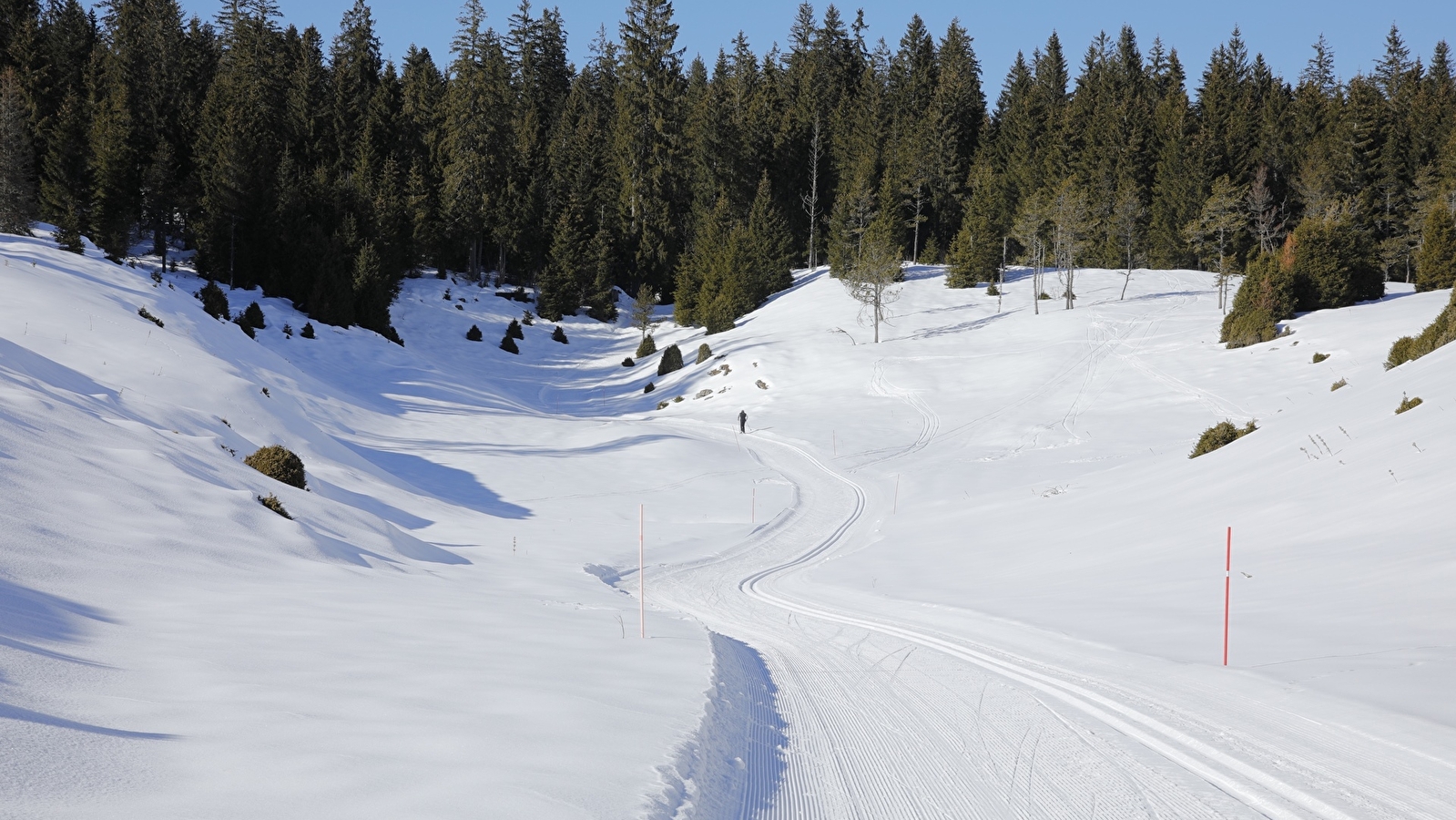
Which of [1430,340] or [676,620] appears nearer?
[676,620]

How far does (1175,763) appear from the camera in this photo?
17.1ft

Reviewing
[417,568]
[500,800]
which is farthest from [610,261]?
[500,800]

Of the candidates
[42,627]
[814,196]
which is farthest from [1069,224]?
[42,627]

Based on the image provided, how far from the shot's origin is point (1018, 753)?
5559 millimetres

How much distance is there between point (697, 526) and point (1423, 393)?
1355 centimetres

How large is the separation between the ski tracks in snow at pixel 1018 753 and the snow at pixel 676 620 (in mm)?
32

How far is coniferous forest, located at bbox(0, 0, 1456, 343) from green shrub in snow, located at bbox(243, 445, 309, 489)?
3150 centimetres

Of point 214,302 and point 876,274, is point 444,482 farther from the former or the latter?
point 876,274

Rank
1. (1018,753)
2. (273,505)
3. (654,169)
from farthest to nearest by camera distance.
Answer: (654,169) < (273,505) < (1018,753)

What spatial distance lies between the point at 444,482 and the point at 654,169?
4850 centimetres

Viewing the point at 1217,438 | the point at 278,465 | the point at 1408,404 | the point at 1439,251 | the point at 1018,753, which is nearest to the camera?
the point at 1018,753

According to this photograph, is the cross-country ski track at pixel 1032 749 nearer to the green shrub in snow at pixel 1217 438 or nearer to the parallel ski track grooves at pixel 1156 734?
the parallel ski track grooves at pixel 1156 734

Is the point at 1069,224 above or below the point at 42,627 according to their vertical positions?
above

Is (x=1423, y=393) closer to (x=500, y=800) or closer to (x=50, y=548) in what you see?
(x=500, y=800)
